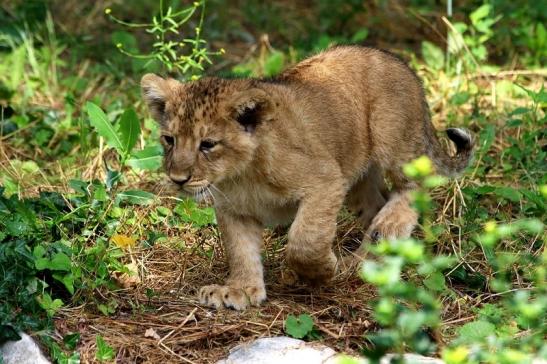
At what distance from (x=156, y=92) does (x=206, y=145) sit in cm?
56

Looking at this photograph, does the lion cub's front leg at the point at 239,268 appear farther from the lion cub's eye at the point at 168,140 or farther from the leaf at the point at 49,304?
the leaf at the point at 49,304

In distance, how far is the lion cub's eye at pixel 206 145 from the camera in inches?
225

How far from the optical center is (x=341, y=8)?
10.8m

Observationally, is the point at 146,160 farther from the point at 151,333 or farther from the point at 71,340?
the point at 71,340

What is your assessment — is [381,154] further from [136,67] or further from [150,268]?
[136,67]

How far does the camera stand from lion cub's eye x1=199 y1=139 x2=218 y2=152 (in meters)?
Answer: 5.71

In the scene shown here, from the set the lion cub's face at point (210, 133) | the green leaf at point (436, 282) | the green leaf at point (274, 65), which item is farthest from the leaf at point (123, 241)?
the green leaf at point (274, 65)

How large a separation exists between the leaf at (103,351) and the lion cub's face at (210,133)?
951 millimetres

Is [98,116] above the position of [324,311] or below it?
above

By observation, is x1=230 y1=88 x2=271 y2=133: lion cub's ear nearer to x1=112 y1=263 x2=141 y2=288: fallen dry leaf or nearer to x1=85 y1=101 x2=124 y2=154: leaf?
x1=85 y1=101 x2=124 y2=154: leaf

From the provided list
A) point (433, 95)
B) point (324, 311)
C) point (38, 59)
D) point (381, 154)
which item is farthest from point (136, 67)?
point (324, 311)

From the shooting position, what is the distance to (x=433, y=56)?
9250 millimetres

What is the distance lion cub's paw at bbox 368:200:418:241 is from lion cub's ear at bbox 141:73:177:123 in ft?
5.16

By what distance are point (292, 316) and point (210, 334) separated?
1.44ft
